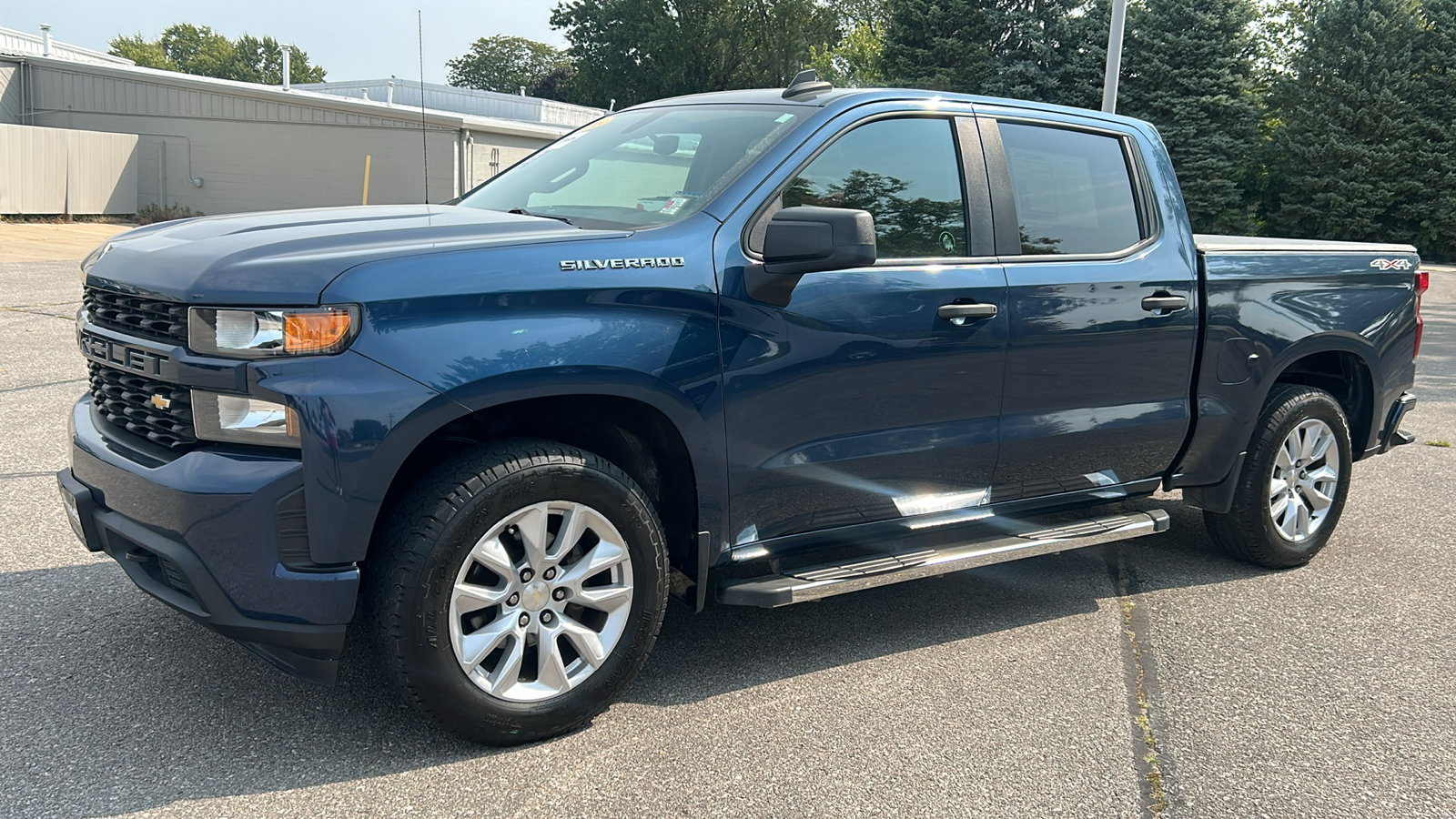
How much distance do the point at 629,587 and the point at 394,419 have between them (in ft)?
2.93

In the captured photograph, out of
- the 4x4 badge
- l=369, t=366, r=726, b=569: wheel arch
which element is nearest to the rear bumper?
the 4x4 badge

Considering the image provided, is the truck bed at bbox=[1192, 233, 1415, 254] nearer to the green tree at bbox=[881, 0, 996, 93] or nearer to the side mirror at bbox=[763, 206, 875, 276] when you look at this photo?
the side mirror at bbox=[763, 206, 875, 276]

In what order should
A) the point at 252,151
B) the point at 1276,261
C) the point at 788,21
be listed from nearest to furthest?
the point at 1276,261 < the point at 252,151 < the point at 788,21

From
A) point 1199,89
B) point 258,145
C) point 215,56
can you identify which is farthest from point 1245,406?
point 215,56

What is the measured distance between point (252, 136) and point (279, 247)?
95.5 ft

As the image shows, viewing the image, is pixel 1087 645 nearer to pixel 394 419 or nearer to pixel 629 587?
pixel 629 587

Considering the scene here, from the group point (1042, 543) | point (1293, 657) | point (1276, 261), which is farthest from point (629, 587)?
point (1276, 261)

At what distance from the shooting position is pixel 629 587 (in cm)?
348

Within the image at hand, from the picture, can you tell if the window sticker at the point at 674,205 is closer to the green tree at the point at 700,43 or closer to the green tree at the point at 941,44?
the green tree at the point at 941,44

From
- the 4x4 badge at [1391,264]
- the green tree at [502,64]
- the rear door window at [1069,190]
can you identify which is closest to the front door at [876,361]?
the rear door window at [1069,190]

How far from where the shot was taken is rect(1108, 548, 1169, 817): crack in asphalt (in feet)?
10.8

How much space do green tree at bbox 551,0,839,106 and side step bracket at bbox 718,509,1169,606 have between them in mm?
56793

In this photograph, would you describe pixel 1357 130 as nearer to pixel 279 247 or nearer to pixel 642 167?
pixel 642 167

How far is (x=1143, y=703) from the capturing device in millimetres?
3854
